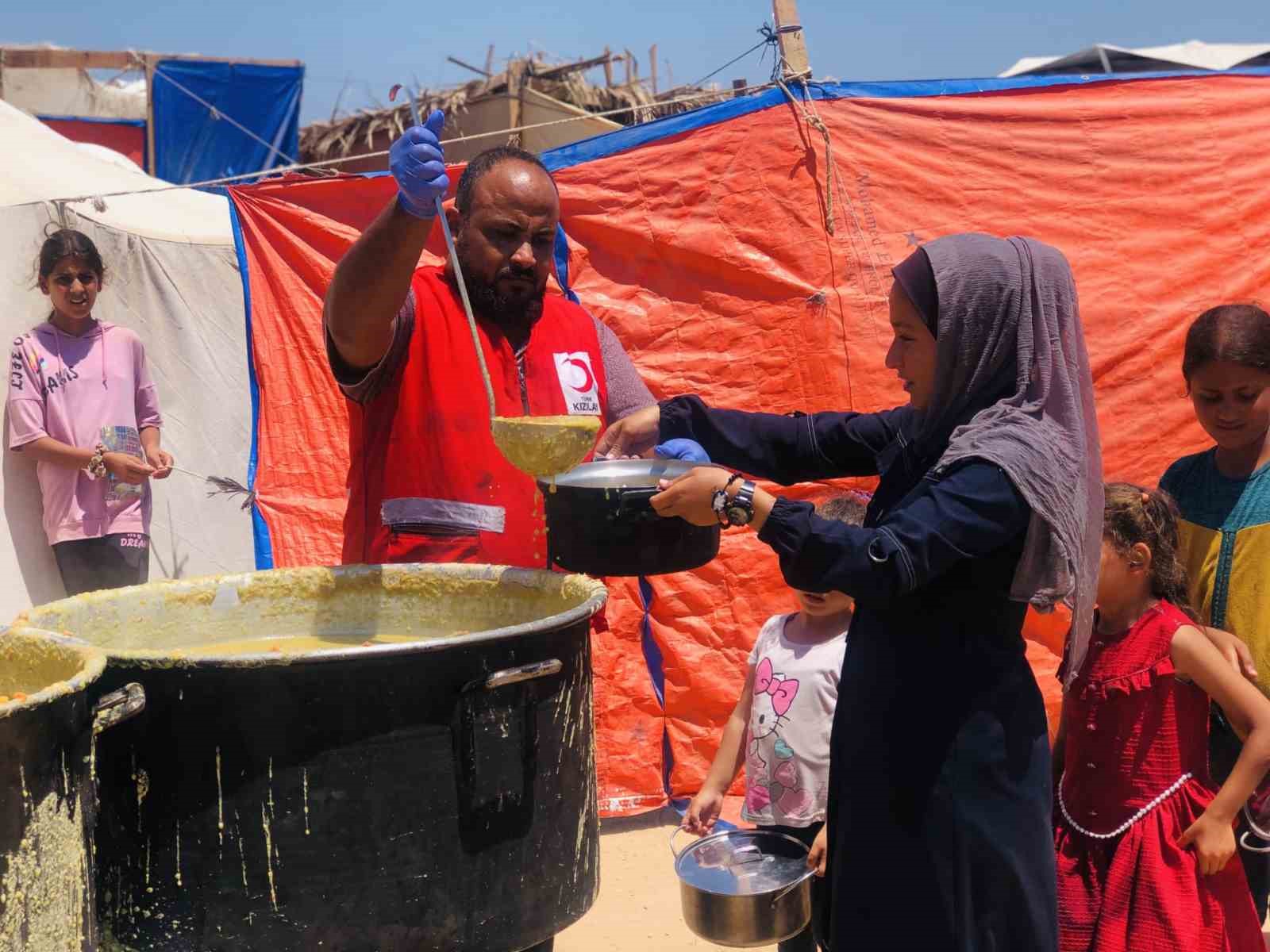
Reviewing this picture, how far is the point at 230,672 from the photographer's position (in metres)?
1.51

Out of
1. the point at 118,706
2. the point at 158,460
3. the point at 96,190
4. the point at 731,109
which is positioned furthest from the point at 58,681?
the point at 96,190

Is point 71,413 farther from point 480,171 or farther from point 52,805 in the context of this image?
point 52,805

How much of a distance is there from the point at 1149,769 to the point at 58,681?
2.24 metres

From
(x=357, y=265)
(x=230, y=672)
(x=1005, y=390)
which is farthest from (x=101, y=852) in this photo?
(x=1005, y=390)

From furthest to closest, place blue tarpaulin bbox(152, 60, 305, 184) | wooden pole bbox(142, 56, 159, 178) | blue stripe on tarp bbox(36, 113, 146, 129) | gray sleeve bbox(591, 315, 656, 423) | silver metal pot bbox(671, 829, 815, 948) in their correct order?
blue tarpaulin bbox(152, 60, 305, 184), wooden pole bbox(142, 56, 159, 178), blue stripe on tarp bbox(36, 113, 146, 129), gray sleeve bbox(591, 315, 656, 423), silver metal pot bbox(671, 829, 815, 948)

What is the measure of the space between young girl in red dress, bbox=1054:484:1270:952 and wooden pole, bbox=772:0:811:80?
2.25 meters

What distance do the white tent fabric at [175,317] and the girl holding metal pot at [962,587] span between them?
4.07 m

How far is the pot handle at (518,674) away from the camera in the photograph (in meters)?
1.62

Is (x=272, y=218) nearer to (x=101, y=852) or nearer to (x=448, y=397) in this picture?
(x=448, y=397)

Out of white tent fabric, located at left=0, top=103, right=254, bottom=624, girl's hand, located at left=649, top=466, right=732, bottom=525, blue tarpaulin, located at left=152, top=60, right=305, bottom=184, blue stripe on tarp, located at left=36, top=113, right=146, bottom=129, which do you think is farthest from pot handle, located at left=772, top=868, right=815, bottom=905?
blue stripe on tarp, located at left=36, top=113, right=146, bottom=129

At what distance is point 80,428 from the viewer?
184 inches

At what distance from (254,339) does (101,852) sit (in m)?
3.25

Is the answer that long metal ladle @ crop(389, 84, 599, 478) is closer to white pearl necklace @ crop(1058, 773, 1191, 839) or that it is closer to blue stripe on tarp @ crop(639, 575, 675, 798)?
white pearl necklace @ crop(1058, 773, 1191, 839)

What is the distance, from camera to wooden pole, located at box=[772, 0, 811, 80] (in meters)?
4.37
